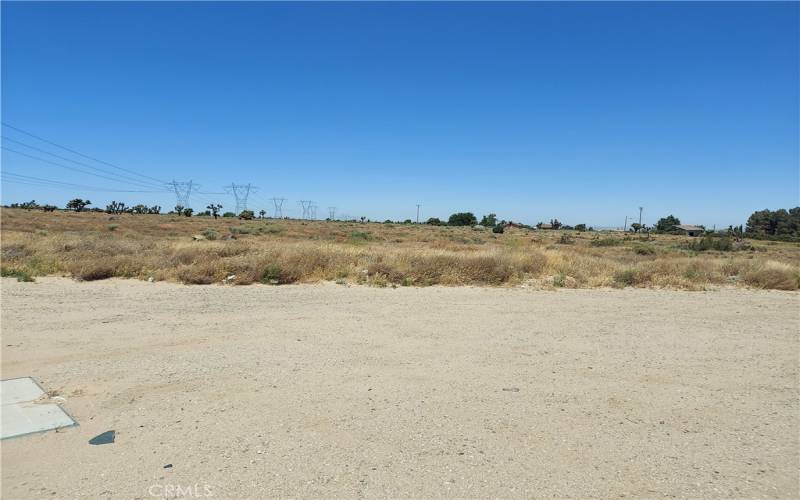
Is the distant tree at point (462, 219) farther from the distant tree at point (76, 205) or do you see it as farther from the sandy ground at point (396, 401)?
the sandy ground at point (396, 401)

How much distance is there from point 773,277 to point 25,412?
1983cm

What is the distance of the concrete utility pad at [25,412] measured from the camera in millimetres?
4215

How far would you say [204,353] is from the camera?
676cm

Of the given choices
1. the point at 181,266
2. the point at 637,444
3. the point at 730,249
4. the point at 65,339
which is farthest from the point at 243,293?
the point at 730,249

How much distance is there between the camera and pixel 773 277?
1611cm

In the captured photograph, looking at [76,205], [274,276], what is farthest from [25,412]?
[76,205]

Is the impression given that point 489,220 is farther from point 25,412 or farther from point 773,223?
point 25,412

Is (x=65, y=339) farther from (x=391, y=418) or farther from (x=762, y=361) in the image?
(x=762, y=361)

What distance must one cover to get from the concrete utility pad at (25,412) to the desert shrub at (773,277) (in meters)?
19.0

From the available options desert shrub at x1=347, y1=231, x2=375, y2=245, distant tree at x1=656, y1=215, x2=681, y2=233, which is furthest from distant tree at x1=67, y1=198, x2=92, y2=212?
distant tree at x1=656, y1=215, x2=681, y2=233

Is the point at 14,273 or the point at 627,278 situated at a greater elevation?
the point at 14,273

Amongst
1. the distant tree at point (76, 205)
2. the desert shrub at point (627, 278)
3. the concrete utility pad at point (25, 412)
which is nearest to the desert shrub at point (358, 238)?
the desert shrub at point (627, 278)

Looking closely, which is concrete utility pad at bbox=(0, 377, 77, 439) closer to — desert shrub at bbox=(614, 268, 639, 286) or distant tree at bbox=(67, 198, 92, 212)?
desert shrub at bbox=(614, 268, 639, 286)

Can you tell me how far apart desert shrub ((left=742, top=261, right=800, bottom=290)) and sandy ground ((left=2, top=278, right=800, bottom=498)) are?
6970mm
